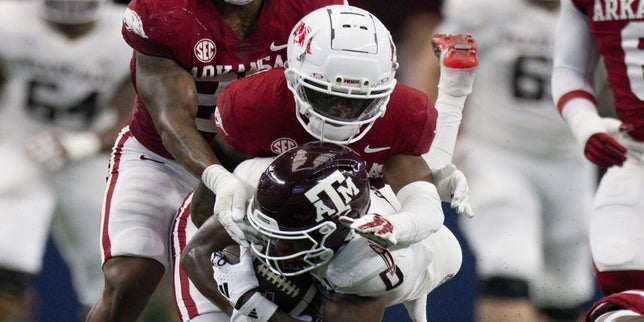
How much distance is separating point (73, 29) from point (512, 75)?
4.92ft

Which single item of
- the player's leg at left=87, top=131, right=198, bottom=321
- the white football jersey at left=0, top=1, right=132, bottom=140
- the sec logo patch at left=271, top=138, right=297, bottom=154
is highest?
the sec logo patch at left=271, top=138, right=297, bottom=154

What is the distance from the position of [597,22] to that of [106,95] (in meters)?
2.02

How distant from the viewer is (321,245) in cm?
251

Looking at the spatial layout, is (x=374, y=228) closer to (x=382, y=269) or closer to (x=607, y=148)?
(x=382, y=269)

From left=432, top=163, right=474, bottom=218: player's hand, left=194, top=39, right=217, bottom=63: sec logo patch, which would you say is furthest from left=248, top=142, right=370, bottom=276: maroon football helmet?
left=194, top=39, right=217, bottom=63: sec logo patch

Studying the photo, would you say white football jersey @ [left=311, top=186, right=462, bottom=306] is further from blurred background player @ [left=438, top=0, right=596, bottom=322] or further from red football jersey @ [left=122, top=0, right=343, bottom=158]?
blurred background player @ [left=438, top=0, right=596, bottom=322]

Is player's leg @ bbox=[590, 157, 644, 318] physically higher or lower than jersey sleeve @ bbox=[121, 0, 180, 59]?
lower

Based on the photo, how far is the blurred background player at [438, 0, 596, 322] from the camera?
14.7ft

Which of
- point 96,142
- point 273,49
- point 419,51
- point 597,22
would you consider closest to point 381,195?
point 273,49

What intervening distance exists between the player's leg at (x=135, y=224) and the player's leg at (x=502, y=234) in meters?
1.38

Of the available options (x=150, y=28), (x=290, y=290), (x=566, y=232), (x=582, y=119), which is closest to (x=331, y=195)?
(x=290, y=290)

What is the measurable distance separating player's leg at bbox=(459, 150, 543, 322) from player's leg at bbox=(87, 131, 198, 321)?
1.38m

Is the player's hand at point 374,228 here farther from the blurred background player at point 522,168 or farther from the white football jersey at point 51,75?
the white football jersey at point 51,75

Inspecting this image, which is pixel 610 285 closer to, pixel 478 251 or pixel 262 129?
pixel 262 129
